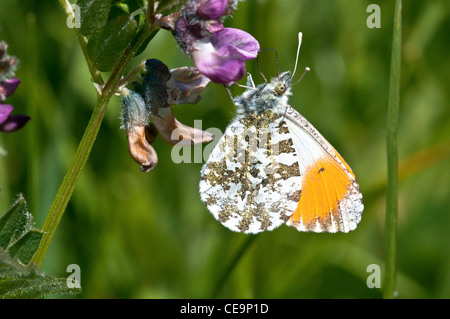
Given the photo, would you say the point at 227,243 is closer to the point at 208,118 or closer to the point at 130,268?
the point at 130,268

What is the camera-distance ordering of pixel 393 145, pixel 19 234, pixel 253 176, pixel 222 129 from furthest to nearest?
pixel 222 129
pixel 253 176
pixel 393 145
pixel 19 234

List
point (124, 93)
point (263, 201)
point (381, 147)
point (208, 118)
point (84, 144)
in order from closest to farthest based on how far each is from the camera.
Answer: point (84, 144) < point (124, 93) < point (263, 201) < point (208, 118) < point (381, 147)

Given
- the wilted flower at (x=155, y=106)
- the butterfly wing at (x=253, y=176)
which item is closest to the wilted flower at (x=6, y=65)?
the wilted flower at (x=155, y=106)

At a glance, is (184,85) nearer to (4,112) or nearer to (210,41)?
(210,41)

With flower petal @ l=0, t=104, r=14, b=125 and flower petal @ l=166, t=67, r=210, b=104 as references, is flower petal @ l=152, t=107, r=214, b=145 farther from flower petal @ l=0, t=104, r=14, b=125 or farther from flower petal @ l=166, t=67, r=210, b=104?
flower petal @ l=0, t=104, r=14, b=125

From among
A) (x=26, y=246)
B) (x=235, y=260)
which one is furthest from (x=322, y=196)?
(x=26, y=246)

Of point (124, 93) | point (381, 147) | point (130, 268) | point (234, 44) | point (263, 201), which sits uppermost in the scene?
point (234, 44)

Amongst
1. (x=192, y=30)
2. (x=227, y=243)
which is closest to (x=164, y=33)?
(x=227, y=243)
